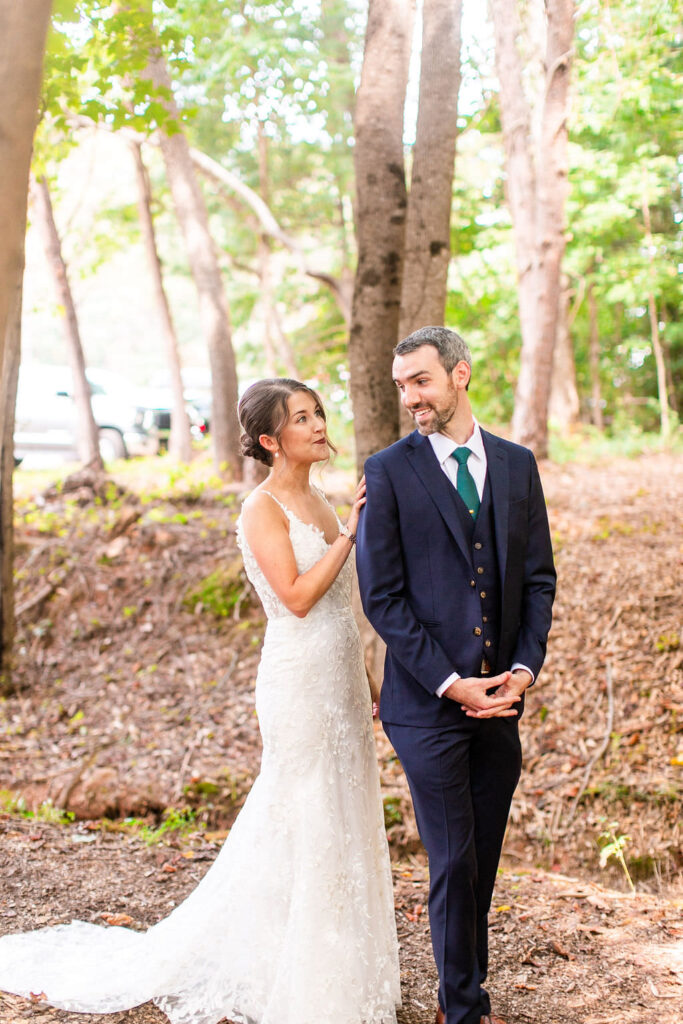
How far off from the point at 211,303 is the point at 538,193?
439 cm

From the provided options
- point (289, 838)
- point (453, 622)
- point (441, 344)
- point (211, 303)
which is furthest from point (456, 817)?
Result: point (211, 303)

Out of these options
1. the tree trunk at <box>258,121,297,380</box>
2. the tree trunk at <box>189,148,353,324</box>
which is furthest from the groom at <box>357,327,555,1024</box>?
the tree trunk at <box>258,121,297,380</box>

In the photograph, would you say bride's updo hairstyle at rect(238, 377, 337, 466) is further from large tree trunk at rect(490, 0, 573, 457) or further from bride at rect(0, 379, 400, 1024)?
large tree trunk at rect(490, 0, 573, 457)

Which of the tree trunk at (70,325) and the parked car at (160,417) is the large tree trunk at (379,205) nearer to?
the tree trunk at (70,325)

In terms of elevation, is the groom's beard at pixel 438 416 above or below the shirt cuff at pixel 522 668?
above

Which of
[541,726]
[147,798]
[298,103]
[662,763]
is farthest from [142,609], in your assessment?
[298,103]

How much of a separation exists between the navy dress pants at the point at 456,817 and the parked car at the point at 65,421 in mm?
14709

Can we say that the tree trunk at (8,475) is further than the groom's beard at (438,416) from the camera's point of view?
Yes

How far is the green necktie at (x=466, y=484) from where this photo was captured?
132 inches

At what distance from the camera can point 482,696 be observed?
3139mm

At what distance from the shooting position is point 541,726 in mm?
6566

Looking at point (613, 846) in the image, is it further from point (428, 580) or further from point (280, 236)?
point (280, 236)

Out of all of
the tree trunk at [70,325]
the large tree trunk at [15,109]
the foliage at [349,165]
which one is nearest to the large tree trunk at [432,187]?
the foliage at [349,165]

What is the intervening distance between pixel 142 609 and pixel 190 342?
2232 inches
